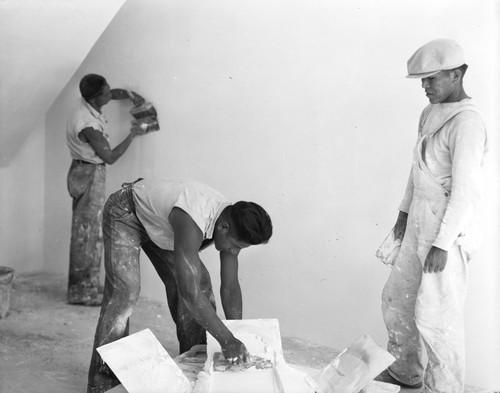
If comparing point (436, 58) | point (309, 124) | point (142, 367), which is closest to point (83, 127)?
point (309, 124)

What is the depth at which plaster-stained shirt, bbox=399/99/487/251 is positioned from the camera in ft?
8.27

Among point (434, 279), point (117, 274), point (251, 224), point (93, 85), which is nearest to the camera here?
point (251, 224)

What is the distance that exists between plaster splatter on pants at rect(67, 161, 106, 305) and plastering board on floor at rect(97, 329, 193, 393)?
1.82 meters

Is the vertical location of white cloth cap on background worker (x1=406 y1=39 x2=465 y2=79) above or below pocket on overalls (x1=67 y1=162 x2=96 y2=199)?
above

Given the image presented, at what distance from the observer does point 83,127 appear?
4.08m

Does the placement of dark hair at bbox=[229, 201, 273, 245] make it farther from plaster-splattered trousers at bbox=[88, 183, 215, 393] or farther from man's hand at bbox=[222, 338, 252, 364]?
plaster-splattered trousers at bbox=[88, 183, 215, 393]

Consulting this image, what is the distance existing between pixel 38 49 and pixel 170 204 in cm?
178

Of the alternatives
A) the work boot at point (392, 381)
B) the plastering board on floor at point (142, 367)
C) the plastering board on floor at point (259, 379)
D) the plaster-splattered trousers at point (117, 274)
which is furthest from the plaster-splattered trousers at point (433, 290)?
the plaster-splattered trousers at point (117, 274)

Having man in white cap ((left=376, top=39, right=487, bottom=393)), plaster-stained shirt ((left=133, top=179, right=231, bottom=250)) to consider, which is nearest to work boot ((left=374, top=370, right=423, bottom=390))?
man in white cap ((left=376, top=39, right=487, bottom=393))

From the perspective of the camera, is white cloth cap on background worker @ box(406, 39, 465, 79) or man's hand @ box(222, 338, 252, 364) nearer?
man's hand @ box(222, 338, 252, 364)

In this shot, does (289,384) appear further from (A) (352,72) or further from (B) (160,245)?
(A) (352,72)

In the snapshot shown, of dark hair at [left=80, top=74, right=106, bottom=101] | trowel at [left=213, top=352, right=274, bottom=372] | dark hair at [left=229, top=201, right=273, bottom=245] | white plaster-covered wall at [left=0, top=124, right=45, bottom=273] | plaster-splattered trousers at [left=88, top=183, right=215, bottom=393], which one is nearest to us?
dark hair at [left=229, top=201, right=273, bottom=245]

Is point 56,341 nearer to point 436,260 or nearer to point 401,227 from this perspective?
point 401,227

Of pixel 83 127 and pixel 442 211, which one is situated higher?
pixel 83 127
